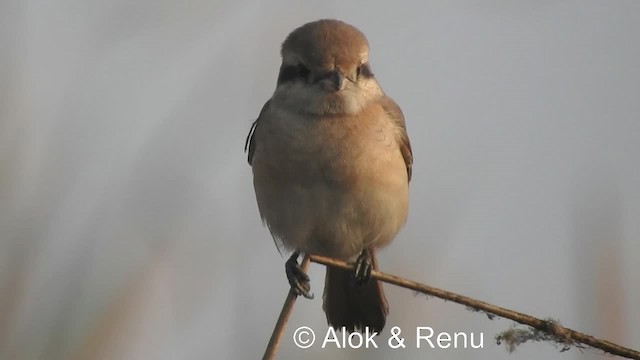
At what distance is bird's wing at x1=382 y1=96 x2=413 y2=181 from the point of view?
10.4ft

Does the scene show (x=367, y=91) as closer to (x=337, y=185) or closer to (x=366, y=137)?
(x=366, y=137)

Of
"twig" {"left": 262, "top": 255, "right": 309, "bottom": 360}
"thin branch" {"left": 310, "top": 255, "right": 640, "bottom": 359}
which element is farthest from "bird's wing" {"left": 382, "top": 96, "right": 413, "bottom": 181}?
"thin branch" {"left": 310, "top": 255, "right": 640, "bottom": 359}

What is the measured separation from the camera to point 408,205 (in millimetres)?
3164

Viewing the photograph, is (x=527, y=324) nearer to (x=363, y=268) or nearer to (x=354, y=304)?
(x=363, y=268)

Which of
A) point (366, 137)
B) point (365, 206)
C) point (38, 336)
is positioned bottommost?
point (38, 336)

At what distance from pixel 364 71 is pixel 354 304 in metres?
0.87

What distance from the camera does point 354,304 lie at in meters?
3.37

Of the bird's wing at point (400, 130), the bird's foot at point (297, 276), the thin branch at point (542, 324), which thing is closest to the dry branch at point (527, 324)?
the thin branch at point (542, 324)

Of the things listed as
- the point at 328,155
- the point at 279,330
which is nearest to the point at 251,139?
the point at 328,155

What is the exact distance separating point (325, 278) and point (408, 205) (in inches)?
19.9

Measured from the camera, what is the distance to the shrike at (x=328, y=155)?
2.89 meters

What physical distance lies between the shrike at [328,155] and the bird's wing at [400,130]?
0.21 ft

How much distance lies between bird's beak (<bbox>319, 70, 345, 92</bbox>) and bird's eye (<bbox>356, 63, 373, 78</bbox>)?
82mm

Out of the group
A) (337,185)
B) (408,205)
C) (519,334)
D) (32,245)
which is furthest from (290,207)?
(519,334)
